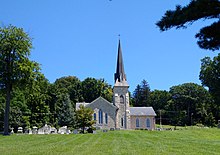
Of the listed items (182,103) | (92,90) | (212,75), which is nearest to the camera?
(212,75)

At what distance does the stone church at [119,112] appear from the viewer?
57.0m

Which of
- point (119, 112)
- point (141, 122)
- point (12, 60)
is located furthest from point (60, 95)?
point (12, 60)

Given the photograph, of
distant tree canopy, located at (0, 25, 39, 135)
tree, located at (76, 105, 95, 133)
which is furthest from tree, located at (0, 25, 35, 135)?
tree, located at (76, 105, 95, 133)

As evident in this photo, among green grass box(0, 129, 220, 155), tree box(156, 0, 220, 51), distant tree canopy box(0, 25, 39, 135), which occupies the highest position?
distant tree canopy box(0, 25, 39, 135)

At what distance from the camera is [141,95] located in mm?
93625

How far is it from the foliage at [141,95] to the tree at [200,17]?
84276mm

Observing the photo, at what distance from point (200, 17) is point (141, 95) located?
290ft

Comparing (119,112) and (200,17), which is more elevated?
(200,17)

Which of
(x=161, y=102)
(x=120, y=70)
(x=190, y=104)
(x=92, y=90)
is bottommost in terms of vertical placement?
(x=190, y=104)

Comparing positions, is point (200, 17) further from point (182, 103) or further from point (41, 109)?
Result: point (182, 103)

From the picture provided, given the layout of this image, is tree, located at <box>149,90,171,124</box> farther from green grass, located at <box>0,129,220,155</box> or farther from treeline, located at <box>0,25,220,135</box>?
green grass, located at <box>0,129,220,155</box>

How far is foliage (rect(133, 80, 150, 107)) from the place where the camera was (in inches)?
3605

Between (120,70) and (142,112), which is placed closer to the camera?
(120,70)

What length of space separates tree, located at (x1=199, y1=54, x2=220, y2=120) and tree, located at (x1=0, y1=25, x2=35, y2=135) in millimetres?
26551
